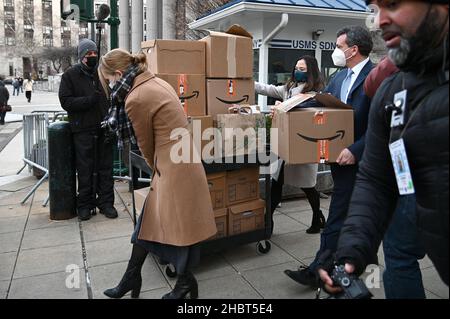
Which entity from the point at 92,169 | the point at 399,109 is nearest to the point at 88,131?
the point at 92,169

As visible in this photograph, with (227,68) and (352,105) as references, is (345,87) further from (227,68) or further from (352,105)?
(227,68)

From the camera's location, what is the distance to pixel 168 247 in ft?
10.6

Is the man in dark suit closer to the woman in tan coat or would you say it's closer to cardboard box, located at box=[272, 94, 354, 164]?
cardboard box, located at box=[272, 94, 354, 164]

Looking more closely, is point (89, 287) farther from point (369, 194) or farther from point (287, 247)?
point (369, 194)

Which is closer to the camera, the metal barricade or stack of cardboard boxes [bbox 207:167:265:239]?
stack of cardboard boxes [bbox 207:167:265:239]

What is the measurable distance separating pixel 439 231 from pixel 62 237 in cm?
416

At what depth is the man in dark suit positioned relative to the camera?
3.22m

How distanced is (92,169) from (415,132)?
4520mm

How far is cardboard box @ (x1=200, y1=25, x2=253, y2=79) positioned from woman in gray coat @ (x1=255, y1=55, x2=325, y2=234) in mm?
604

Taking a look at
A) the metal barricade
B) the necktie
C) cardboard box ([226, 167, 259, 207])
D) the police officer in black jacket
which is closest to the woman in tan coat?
cardboard box ([226, 167, 259, 207])

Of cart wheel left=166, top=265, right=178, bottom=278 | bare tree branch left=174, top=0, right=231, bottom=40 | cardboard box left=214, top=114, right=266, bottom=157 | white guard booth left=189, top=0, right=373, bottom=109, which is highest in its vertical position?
bare tree branch left=174, top=0, right=231, bottom=40

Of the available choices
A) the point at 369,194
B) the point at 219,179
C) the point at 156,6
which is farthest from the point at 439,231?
the point at 156,6

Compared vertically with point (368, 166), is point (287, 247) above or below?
below

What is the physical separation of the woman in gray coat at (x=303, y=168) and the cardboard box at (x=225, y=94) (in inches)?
24.0
